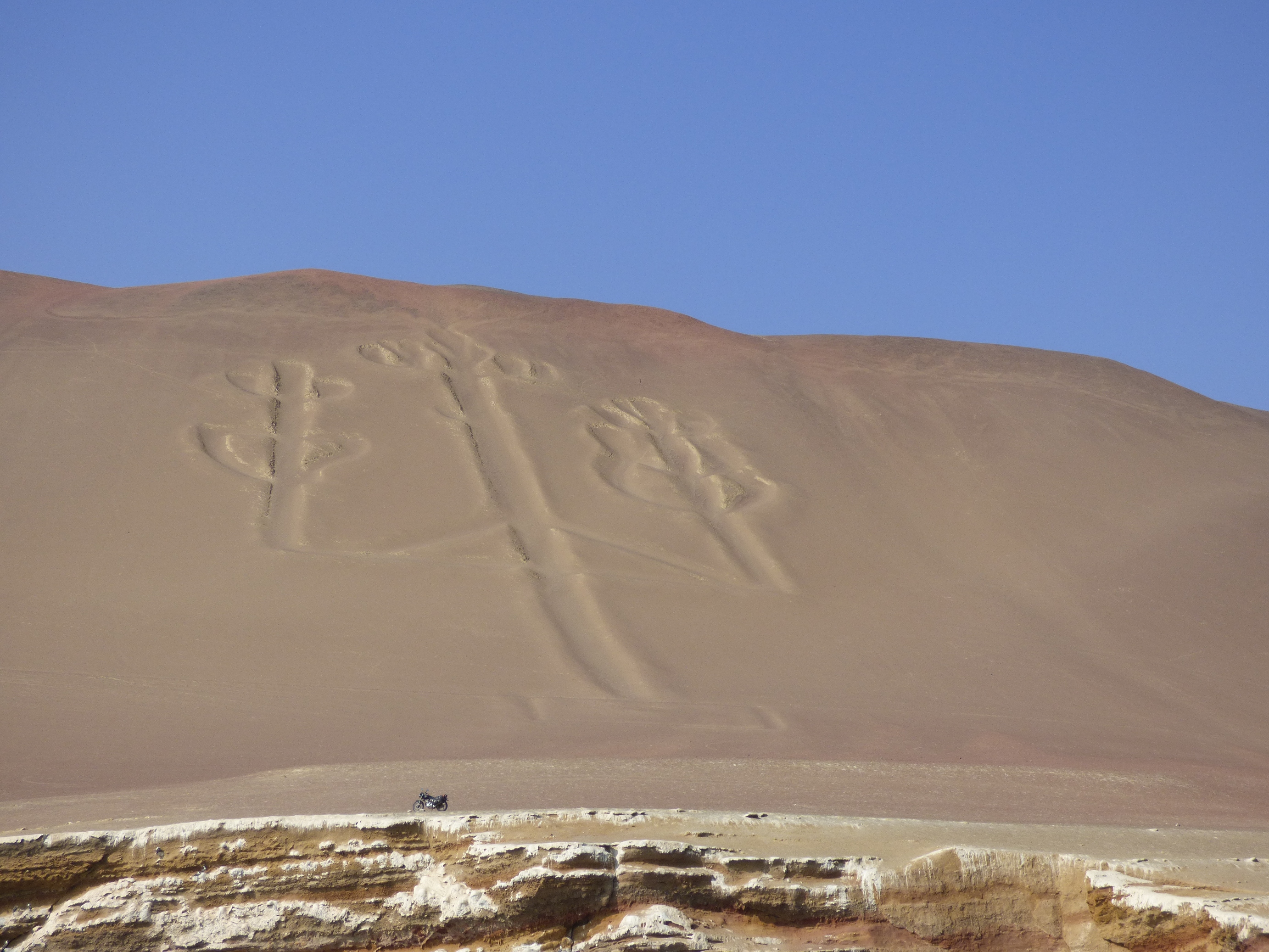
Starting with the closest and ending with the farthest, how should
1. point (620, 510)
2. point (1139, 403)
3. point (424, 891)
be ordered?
1. point (424, 891)
2. point (620, 510)
3. point (1139, 403)

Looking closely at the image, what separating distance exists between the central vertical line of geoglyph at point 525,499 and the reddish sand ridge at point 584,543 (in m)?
0.08

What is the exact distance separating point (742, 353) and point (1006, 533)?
31.2ft

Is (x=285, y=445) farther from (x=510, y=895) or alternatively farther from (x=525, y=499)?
(x=510, y=895)

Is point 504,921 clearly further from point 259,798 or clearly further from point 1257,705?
point 1257,705

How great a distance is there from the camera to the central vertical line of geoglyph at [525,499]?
1519 centimetres

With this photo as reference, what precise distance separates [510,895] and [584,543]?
14.2 m

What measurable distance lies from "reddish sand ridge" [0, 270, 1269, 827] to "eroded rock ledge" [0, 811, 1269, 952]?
4.33 m

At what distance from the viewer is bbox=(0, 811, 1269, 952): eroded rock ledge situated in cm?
435

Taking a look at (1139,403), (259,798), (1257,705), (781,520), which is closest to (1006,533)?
(781,520)

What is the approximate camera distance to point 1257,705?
1512 centimetres

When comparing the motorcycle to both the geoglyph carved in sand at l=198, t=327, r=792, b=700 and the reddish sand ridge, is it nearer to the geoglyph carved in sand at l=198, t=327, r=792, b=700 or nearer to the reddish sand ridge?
the reddish sand ridge

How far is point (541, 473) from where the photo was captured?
20812 millimetres

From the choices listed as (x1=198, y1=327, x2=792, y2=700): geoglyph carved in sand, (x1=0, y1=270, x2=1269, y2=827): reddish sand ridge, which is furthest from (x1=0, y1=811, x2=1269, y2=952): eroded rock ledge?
(x1=198, y1=327, x2=792, y2=700): geoglyph carved in sand

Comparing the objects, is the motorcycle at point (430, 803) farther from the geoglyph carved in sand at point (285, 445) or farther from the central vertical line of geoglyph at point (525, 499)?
the geoglyph carved in sand at point (285, 445)
